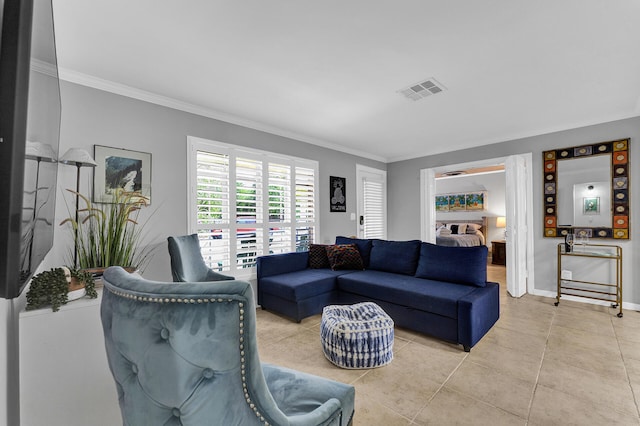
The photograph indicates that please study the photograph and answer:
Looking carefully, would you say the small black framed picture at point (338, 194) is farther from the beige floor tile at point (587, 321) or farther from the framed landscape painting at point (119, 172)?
→ the beige floor tile at point (587, 321)

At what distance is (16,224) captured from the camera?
678 mm

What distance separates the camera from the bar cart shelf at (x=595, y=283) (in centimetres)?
354

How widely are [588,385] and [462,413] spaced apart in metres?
1.05

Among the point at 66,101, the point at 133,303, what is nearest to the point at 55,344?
the point at 133,303

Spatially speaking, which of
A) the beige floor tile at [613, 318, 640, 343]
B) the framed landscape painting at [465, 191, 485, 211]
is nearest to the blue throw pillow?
the beige floor tile at [613, 318, 640, 343]

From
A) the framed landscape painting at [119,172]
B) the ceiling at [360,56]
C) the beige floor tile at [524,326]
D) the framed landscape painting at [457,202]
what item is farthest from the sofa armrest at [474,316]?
the framed landscape painting at [457,202]

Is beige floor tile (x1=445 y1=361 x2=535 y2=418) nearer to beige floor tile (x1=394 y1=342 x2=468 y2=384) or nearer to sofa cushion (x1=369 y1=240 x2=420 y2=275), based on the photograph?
beige floor tile (x1=394 y1=342 x2=468 y2=384)

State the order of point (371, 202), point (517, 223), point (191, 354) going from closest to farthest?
point (191, 354) → point (517, 223) → point (371, 202)

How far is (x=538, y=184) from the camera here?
4.27m

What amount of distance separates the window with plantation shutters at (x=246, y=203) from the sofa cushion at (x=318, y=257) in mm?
380

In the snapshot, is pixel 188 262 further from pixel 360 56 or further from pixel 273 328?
pixel 360 56

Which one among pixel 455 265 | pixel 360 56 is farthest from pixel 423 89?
pixel 455 265

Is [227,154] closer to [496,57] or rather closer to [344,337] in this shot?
[344,337]

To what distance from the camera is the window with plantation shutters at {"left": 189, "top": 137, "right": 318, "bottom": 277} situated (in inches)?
134
